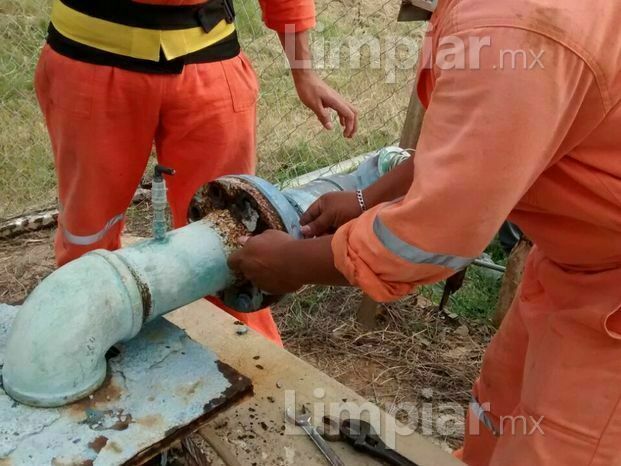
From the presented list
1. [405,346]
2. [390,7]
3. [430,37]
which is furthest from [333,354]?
[390,7]

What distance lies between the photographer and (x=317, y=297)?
308 cm

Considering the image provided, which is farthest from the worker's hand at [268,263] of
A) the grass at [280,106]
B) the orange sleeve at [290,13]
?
the grass at [280,106]

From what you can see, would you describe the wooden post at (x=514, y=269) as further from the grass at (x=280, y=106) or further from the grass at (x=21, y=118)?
the grass at (x=21, y=118)

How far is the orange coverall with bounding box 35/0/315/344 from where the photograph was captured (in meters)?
1.97

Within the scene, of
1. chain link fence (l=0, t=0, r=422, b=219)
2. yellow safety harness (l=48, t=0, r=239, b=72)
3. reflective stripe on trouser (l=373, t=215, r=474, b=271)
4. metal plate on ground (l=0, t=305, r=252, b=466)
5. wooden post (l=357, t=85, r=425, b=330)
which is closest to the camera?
reflective stripe on trouser (l=373, t=215, r=474, b=271)

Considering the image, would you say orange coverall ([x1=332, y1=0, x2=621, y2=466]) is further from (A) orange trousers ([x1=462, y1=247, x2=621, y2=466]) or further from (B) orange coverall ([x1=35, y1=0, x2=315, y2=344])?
(B) orange coverall ([x1=35, y1=0, x2=315, y2=344])

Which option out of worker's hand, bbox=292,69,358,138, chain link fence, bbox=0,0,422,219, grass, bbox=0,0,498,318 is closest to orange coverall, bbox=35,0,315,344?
worker's hand, bbox=292,69,358,138

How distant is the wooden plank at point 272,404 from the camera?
5.32 feet

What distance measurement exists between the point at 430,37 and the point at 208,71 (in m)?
1.01

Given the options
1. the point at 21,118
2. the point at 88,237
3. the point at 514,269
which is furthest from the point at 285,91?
the point at 88,237

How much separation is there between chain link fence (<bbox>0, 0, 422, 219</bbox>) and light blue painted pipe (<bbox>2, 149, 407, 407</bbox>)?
7.78 ft

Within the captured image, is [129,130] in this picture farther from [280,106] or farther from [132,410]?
[280,106]

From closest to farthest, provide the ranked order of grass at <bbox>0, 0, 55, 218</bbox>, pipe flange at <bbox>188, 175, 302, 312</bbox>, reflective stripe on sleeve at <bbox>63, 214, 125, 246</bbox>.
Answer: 1. pipe flange at <bbox>188, 175, 302, 312</bbox>
2. reflective stripe on sleeve at <bbox>63, 214, 125, 246</bbox>
3. grass at <bbox>0, 0, 55, 218</bbox>

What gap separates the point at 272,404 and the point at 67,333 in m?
0.62
